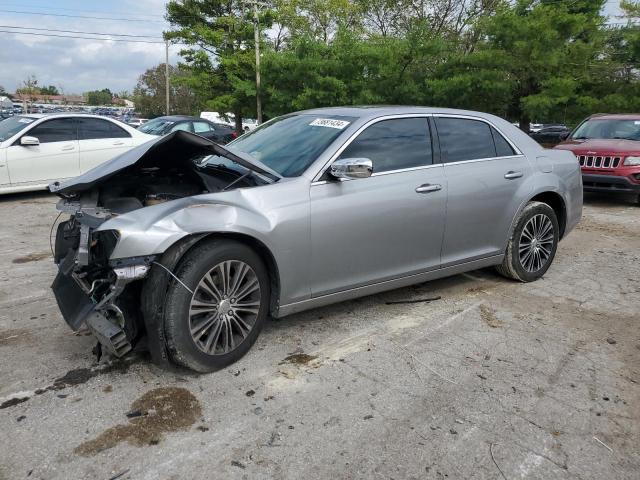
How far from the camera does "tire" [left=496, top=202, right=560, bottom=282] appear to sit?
506 cm

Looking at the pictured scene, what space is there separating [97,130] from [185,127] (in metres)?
4.38

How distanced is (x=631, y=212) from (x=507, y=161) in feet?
19.4

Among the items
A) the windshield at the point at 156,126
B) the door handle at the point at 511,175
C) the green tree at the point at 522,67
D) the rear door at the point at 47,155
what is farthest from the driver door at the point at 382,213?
the green tree at the point at 522,67

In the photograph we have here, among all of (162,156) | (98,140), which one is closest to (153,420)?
(162,156)

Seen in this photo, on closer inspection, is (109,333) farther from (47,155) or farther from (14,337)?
(47,155)

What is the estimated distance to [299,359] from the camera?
3619 mm

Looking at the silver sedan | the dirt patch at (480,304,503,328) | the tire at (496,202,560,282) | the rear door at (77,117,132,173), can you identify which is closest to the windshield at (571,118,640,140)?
the tire at (496,202,560,282)

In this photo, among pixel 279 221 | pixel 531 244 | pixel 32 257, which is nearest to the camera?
pixel 279 221

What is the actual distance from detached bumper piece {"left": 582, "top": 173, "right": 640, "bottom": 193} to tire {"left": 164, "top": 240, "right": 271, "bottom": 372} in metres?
8.19

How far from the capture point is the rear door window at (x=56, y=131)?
9.39 m

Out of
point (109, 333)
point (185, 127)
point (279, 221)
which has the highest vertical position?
point (185, 127)

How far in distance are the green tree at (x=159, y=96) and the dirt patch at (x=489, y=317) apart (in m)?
54.6

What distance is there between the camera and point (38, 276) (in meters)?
5.25

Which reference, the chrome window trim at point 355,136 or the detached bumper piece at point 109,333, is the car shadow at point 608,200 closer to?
the chrome window trim at point 355,136
